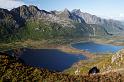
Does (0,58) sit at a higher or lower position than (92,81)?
higher

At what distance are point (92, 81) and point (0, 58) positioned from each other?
30.2m

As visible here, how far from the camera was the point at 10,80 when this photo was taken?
7306 cm

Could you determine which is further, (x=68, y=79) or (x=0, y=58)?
(x=0, y=58)

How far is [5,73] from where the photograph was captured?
76.1m

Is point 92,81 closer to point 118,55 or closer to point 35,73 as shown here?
point 35,73

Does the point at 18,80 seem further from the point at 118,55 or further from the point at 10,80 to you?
the point at 118,55

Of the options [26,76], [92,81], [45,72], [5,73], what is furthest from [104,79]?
[5,73]

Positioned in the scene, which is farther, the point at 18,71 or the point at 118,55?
the point at 118,55

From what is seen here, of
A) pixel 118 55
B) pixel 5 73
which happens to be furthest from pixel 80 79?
pixel 118 55

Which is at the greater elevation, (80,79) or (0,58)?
(0,58)

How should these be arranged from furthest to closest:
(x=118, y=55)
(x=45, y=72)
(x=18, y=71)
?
(x=118, y=55)
(x=45, y=72)
(x=18, y=71)

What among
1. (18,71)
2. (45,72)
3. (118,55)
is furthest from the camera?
(118,55)

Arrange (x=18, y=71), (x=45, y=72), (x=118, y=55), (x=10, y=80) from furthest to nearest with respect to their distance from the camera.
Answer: (x=118, y=55) < (x=45, y=72) < (x=18, y=71) < (x=10, y=80)

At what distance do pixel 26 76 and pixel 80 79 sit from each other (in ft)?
55.1
